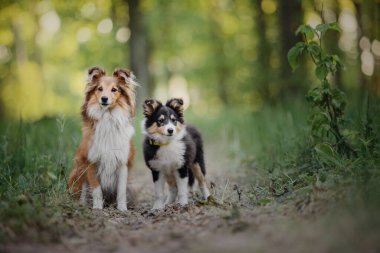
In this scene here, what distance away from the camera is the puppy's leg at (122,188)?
6.19m

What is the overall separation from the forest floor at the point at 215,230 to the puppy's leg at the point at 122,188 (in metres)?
0.37

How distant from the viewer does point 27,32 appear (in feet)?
94.1

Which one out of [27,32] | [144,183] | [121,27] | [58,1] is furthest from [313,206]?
[27,32]

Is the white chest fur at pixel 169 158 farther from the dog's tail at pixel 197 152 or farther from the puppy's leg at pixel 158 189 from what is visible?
the dog's tail at pixel 197 152

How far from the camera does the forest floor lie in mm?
3326

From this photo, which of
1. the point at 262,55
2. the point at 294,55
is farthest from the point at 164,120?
the point at 262,55

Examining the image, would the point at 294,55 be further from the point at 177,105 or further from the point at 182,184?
the point at 182,184

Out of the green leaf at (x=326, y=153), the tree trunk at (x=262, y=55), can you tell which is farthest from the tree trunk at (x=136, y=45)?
the green leaf at (x=326, y=153)

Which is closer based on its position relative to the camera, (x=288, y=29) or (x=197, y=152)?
(x=197, y=152)

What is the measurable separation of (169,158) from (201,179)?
30.3 inches

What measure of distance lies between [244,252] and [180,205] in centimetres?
256

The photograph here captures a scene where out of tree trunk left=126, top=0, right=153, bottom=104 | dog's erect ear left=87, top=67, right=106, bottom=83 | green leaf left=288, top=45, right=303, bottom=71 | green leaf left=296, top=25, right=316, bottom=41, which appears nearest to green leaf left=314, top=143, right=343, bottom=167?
green leaf left=288, top=45, right=303, bottom=71

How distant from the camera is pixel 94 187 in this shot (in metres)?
6.05

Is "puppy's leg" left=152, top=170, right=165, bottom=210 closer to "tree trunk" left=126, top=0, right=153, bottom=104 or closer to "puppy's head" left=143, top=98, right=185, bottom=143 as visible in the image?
"puppy's head" left=143, top=98, right=185, bottom=143
